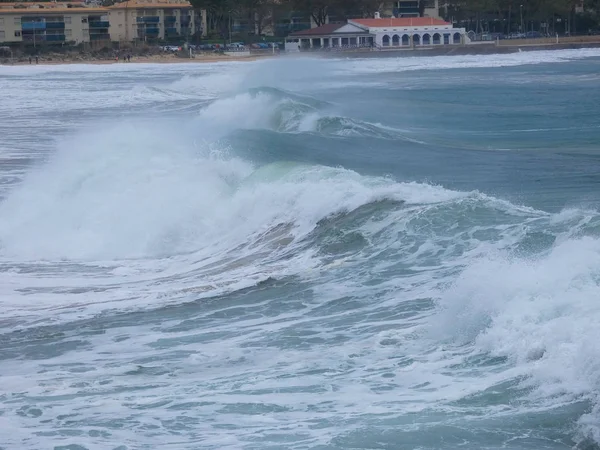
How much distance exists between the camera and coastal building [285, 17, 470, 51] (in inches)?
3573

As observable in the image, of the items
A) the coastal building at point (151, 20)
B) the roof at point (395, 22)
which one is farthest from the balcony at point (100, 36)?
the roof at point (395, 22)

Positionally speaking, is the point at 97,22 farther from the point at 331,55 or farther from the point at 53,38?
the point at 331,55

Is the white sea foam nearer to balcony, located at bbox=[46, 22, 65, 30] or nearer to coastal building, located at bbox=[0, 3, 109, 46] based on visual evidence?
coastal building, located at bbox=[0, 3, 109, 46]

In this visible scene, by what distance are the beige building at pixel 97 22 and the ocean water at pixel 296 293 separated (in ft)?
253

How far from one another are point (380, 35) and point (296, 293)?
8219 cm

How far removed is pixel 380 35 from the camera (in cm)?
9144

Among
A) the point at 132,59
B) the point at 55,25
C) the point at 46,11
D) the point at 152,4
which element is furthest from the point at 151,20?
the point at 132,59

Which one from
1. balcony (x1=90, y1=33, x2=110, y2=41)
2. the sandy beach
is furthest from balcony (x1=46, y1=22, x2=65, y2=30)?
the sandy beach

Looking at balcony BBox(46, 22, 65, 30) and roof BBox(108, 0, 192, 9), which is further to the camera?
roof BBox(108, 0, 192, 9)

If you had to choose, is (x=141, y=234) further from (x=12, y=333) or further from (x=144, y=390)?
(x=144, y=390)

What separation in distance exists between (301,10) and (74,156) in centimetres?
8237

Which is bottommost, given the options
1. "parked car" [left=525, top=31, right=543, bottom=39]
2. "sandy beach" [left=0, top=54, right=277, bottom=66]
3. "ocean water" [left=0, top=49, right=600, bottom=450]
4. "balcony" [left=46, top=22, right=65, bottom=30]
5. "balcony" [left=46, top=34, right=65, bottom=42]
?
"ocean water" [left=0, top=49, right=600, bottom=450]

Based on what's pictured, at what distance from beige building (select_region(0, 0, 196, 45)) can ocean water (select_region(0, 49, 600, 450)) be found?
77.0m

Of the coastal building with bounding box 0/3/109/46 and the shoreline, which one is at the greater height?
the coastal building with bounding box 0/3/109/46
